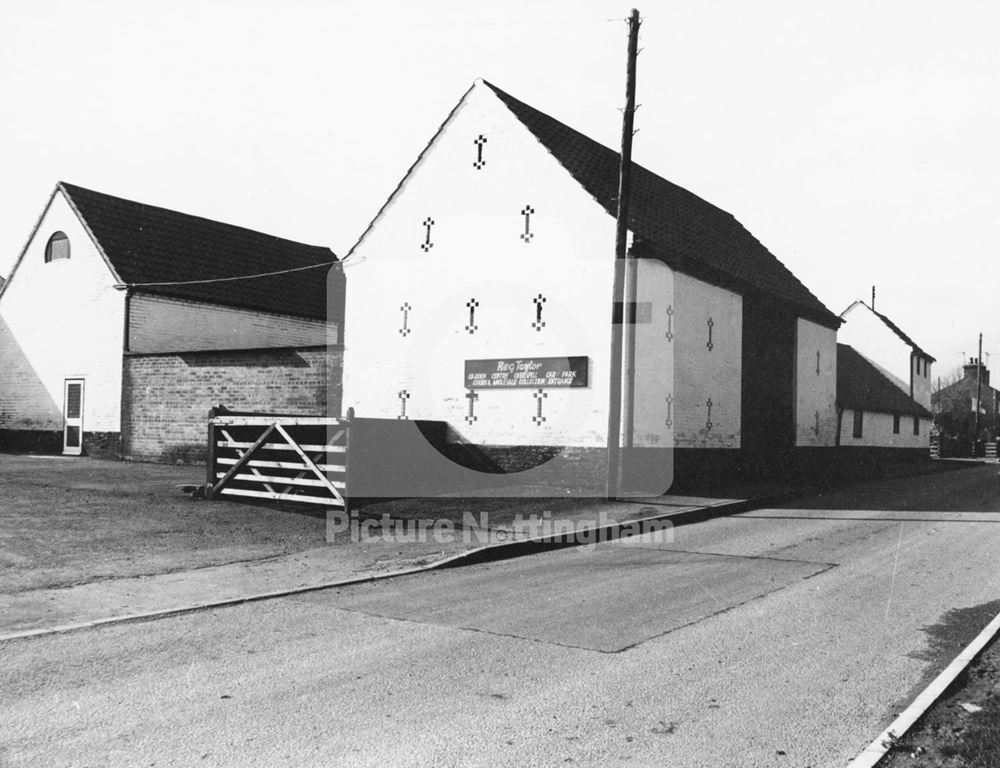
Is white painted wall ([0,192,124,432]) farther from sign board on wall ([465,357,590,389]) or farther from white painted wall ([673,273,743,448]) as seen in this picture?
white painted wall ([673,273,743,448])

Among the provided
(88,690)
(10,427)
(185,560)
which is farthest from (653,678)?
(10,427)

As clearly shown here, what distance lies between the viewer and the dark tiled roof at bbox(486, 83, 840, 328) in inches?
765

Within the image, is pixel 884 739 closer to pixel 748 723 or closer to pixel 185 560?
pixel 748 723

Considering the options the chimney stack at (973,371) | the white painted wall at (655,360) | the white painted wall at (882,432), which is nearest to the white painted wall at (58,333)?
the white painted wall at (655,360)

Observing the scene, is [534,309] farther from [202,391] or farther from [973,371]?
[973,371]

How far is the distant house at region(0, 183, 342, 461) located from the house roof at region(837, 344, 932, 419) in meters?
23.4

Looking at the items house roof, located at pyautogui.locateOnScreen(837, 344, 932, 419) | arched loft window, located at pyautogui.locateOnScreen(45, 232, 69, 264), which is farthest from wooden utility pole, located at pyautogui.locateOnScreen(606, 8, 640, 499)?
house roof, located at pyautogui.locateOnScreen(837, 344, 932, 419)

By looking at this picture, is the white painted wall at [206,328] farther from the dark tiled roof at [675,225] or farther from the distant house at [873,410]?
the distant house at [873,410]

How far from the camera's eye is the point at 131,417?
79.9 ft

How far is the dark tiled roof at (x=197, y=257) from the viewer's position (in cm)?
2698

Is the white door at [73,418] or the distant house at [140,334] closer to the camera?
the distant house at [140,334]

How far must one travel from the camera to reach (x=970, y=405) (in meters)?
83.4

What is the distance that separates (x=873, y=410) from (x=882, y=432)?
2351 millimetres

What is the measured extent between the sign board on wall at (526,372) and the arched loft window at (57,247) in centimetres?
1582
